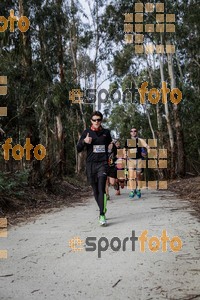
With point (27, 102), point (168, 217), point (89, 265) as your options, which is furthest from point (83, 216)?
point (27, 102)

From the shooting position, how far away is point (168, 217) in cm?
659

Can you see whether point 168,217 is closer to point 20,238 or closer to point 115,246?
point 115,246

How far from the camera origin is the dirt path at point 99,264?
338cm

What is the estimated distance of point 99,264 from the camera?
4.15m

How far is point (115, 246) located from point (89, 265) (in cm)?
74

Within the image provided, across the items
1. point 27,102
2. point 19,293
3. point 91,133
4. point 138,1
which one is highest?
point 138,1

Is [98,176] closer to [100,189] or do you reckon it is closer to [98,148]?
[100,189]

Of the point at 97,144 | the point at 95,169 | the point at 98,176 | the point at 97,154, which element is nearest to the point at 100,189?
the point at 98,176

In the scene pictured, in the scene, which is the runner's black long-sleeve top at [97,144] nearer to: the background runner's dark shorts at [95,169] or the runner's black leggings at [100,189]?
the background runner's dark shorts at [95,169]

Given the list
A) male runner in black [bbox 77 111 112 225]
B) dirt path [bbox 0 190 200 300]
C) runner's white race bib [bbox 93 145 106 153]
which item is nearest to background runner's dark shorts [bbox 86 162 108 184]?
male runner in black [bbox 77 111 112 225]

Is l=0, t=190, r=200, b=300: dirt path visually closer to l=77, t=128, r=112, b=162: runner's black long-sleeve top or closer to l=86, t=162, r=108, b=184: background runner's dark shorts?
l=86, t=162, r=108, b=184: background runner's dark shorts

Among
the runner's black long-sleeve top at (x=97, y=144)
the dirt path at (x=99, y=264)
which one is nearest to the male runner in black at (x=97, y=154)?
the runner's black long-sleeve top at (x=97, y=144)

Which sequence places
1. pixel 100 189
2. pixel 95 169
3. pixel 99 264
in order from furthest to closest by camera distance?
pixel 95 169 → pixel 100 189 → pixel 99 264

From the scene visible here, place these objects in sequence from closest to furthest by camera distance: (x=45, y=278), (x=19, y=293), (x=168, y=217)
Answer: (x=19, y=293)
(x=45, y=278)
(x=168, y=217)
